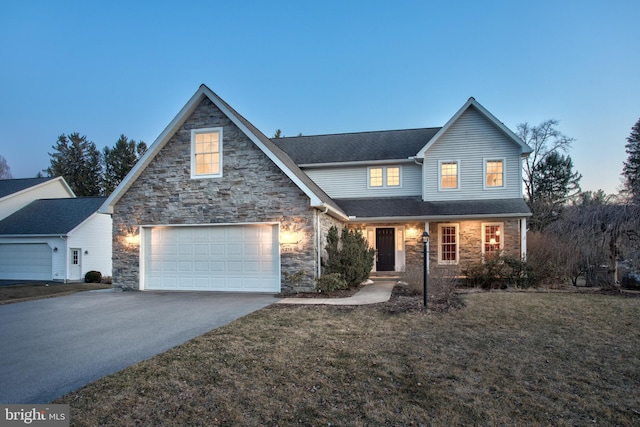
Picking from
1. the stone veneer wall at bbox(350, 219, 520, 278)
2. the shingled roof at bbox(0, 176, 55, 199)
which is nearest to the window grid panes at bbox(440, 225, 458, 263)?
the stone veneer wall at bbox(350, 219, 520, 278)

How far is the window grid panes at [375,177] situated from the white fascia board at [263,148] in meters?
6.60

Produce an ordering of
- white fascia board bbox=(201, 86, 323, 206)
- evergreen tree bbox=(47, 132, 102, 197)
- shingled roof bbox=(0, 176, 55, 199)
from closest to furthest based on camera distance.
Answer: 1. white fascia board bbox=(201, 86, 323, 206)
2. shingled roof bbox=(0, 176, 55, 199)
3. evergreen tree bbox=(47, 132, 102, 197)

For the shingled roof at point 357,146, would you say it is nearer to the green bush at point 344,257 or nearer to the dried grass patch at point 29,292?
the green bush at point 344,257

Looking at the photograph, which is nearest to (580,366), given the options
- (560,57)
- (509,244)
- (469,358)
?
(469,358)

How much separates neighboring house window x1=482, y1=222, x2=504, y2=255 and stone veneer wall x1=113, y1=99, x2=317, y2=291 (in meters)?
8.31

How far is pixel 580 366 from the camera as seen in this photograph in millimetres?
4816

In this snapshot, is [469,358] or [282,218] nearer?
[469,358]

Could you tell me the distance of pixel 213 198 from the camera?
12062 millimetres

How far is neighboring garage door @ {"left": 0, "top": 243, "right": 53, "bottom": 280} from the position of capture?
20.3 metres

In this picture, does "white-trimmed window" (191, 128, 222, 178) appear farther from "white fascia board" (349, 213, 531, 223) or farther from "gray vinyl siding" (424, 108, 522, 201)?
"gray vinyl siding" (424, 108, 522, 201)

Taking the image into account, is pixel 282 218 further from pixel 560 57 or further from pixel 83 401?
pixel 560 57

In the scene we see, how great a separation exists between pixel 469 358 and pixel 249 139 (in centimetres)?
914

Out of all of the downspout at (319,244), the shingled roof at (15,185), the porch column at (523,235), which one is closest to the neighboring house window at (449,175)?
the porch column at (523,235)

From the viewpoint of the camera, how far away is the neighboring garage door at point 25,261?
2030cm
